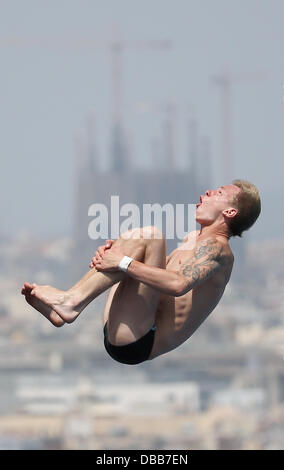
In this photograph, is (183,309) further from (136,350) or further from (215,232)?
(215,232)

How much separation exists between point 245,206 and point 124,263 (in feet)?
3.52

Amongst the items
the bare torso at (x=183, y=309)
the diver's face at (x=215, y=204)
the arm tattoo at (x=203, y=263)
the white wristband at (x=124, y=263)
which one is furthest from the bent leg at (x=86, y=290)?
the diver's face at (x=215, y=204)

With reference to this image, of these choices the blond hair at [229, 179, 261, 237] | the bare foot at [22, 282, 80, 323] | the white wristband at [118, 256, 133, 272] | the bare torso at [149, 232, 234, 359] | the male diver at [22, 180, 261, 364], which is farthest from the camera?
the bare torso at [149, 232, 234, 359]

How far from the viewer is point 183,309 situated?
8.68 m

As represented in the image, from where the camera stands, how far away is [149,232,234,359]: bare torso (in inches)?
340

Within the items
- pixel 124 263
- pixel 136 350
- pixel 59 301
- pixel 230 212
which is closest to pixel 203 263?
pixel 230 212

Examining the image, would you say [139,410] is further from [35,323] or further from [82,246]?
[82,246]

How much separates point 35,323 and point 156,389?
32.4 metres

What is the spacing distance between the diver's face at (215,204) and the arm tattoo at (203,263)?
0.72 ft

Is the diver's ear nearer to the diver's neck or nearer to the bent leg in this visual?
the diver's neck

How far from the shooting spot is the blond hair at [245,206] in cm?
845

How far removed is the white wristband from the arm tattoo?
41 centimetres

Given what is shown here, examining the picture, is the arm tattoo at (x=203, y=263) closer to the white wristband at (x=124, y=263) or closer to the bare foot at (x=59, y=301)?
the white wristband at (x=124, y=263)

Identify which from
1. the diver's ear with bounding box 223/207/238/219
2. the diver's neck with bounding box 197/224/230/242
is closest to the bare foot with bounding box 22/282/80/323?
the diver's neck with bounding box 197/224/230/242
